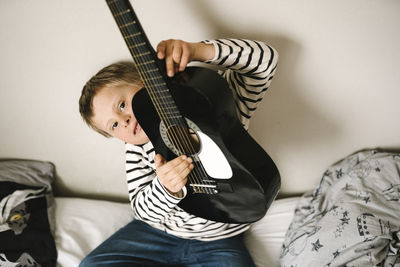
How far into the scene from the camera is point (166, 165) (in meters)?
0.71

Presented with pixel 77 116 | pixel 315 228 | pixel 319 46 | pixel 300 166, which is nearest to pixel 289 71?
pixel 319 46

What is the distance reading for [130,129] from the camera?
79 cm

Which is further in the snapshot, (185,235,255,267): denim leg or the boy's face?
(185,235,255,267): denim leg

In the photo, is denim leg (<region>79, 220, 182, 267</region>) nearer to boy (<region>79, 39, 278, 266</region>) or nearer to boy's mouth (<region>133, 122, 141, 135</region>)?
boy (<region>79, 39, 278, 266</region>)

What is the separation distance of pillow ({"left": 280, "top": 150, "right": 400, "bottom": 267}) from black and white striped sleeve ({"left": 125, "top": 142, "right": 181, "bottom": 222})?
1.47ft

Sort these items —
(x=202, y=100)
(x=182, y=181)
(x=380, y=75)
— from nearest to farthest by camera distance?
(x=202, y=100)
(x=182, y=181)
(x=380, y=75)

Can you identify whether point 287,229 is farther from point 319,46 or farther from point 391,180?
point 319,46

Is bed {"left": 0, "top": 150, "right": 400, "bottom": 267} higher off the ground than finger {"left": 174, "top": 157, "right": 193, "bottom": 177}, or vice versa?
finger {"left": 174, "top": 157, "right": 193, "bottom": 177}

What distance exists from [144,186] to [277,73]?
55 cm

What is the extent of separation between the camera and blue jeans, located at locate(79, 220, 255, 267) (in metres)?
0.92

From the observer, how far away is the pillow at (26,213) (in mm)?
989

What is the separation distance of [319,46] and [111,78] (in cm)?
63

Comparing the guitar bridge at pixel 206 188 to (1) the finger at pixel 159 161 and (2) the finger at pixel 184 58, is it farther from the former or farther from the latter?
(2) the finger at pixel 184 58

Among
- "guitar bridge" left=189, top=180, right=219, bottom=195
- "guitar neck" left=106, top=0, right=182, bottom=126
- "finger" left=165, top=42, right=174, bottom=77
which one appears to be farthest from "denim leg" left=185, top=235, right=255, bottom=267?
"finger" left=165, top=42, right=174, bottom=77
